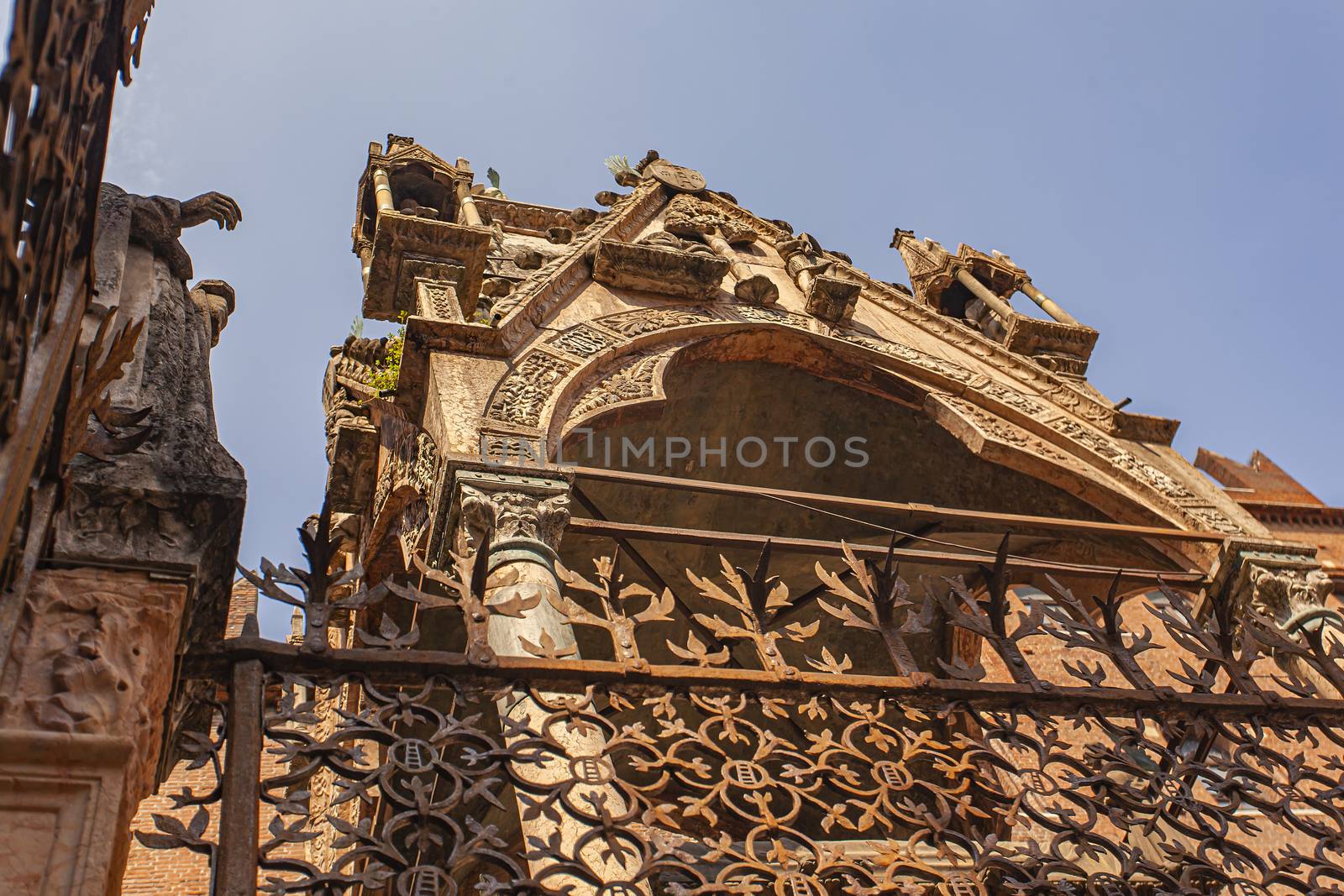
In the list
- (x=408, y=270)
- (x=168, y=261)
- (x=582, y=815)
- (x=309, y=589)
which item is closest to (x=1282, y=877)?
(x=582, y=815)

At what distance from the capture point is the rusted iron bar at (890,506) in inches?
264

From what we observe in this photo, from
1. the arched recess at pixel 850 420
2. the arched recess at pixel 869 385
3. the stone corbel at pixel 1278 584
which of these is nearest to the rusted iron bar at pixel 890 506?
the stone corbel at pixel 1278 584

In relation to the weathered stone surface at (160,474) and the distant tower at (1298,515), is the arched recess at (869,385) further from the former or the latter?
the distant tower at (1298,515)

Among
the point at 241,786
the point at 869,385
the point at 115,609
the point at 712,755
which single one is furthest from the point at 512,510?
the point at 869,385

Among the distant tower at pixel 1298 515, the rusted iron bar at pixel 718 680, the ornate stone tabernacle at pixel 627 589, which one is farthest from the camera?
the distant tower at pixel 1298 515

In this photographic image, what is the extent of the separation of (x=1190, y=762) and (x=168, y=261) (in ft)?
14.1

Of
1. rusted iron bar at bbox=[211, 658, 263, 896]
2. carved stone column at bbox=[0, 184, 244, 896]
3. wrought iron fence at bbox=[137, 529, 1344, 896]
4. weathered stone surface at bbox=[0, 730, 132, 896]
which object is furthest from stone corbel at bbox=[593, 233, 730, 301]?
weathered stone surface at bbox=[0, 730, 132, 896]

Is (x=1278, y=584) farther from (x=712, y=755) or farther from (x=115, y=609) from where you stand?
(x=115, y=609)

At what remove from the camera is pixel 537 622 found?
16.9ft

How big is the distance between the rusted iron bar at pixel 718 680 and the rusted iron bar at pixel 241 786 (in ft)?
0.09

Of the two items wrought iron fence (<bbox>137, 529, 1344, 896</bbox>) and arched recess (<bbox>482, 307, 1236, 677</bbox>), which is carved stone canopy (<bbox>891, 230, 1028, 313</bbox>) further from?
wrought iron fence (<bbox>137, 529, 1344, 896</bbox>)

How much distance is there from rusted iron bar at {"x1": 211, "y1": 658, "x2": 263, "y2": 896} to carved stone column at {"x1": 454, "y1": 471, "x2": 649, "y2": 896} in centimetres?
80

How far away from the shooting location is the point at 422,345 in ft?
24.5

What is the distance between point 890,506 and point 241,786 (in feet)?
15.3
